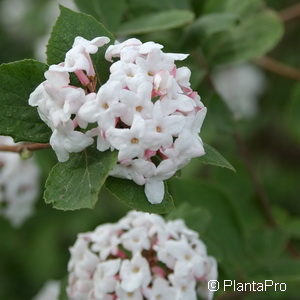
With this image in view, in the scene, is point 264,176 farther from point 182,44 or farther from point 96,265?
point 96,265

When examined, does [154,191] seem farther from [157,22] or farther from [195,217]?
[157,22]

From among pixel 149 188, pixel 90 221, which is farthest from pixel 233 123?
pixel 90 221

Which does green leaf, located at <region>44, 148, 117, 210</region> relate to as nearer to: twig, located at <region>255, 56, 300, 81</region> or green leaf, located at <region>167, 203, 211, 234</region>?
green leaf, located at <region>167, 203, 211, 234</region>

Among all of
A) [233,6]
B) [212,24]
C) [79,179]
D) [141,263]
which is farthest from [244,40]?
[79,179]

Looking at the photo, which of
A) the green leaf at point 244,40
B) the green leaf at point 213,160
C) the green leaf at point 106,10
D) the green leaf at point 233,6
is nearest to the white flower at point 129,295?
the green leaf at point 213,160

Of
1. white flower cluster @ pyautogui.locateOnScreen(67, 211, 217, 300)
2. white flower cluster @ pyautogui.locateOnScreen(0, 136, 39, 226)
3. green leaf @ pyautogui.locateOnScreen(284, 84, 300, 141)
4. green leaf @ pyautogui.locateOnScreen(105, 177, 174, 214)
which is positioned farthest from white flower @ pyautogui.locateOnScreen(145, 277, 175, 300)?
green leaf @ pyautogui.locateOnScreen(284, 84, 300, 141)

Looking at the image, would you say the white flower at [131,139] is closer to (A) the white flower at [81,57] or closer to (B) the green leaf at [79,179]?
(B) the green leaf at [79,179]
